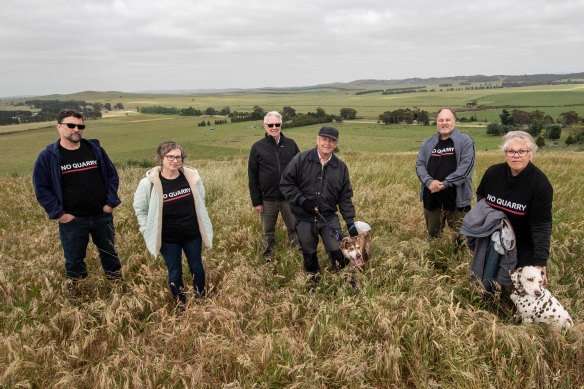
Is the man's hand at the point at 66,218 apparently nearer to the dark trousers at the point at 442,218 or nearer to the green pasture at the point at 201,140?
the dark trousers at the point at 442,218

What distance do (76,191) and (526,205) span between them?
16.5 ft

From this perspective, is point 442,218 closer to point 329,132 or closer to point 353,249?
point 353,249

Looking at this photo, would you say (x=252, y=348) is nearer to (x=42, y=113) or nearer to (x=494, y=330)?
(x=494, y=330)

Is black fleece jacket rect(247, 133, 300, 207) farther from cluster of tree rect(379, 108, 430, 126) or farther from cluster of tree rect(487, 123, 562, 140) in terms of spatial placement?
cluster of tree rect(379, 108, 430, 126)

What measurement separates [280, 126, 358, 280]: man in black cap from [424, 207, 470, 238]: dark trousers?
1.66m

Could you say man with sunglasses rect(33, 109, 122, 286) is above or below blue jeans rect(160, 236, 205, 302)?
above

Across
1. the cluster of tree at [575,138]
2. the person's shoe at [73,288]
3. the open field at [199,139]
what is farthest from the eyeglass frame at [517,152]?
the cluster of tree at [575,138]

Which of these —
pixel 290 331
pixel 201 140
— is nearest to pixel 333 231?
pixel 290 331

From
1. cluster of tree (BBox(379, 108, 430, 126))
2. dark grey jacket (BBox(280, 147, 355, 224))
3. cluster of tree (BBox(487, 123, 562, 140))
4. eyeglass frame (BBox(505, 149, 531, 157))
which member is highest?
cluster of tree (BBox(379, 108, 430, 126))

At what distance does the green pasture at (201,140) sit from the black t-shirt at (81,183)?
1363 inches

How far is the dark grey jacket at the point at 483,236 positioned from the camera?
10.7 feet

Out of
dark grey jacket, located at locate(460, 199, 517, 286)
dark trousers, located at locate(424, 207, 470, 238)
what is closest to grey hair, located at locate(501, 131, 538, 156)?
dark grey jacket, located at locate(460, 199, 517, 286)

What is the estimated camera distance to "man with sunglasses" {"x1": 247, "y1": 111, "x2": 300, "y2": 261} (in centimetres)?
492

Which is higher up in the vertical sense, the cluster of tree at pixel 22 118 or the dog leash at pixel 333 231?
the cluster of tree at pixel 22 118
